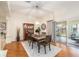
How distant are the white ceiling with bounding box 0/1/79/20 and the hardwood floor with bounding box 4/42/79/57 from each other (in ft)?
1.79

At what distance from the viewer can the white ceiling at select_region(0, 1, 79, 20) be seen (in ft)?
6.24

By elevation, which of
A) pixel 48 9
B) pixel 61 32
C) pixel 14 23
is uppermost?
pixel 48 9

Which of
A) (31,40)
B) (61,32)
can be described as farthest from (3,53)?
(61,32)

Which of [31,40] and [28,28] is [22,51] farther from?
[28,28]

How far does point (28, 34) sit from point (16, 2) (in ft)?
2.02

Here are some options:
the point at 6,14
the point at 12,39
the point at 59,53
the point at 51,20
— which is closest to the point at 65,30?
the point at 51,20

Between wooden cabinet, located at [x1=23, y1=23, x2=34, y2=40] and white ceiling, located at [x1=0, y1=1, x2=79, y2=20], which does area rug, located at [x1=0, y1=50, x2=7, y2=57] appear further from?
white ceiling, located at [x1=0, y1=1, x2=79, y2=20]

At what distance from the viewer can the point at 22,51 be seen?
1937 mm

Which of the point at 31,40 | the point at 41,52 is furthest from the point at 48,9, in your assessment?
the point at 41,52

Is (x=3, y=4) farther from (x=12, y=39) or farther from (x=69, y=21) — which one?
(x=69, y=21)

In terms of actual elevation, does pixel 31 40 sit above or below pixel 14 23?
below

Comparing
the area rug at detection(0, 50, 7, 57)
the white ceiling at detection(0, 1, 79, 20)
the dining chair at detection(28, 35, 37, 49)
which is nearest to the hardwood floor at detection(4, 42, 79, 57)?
the area rug at detection(0, 50, 7, 57)

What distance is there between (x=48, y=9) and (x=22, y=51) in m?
0.90

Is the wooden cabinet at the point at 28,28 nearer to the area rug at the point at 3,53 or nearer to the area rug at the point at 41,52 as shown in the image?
the area rug at the point at 41,52
